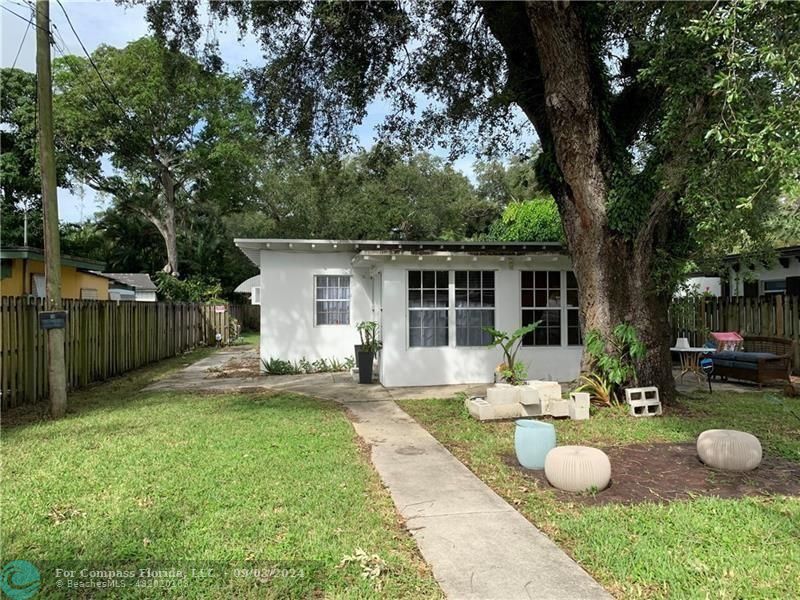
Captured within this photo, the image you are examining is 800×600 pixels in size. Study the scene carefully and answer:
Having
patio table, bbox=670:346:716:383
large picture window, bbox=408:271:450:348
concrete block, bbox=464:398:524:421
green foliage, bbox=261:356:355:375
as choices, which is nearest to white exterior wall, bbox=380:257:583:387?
large picture window, bbox=408:271:450:348

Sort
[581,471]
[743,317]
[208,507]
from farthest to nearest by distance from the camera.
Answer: [743,317] < [581,471] < [208,507]

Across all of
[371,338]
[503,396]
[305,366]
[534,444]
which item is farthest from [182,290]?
[534,444]

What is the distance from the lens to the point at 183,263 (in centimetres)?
3347

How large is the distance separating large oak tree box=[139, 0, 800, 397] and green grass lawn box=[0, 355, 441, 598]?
438 cm

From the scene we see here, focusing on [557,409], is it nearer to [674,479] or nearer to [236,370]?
[674,479]

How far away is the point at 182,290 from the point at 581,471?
25.0m

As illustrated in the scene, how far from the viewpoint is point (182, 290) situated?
86.3 feet

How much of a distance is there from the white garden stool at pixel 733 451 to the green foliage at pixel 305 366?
9.36m

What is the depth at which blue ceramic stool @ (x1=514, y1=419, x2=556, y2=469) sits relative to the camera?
17.2 feet

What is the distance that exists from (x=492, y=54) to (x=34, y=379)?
34.1ft

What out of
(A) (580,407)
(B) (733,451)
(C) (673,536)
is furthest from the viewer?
(A) (580,407)

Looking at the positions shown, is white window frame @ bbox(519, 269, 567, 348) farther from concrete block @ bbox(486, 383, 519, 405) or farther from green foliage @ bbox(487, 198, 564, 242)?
green foliage @ bbox(487, 198, 564, 242)

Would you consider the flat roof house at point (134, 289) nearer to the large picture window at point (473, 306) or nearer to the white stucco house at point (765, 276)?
the large picture window at point (473, 306)

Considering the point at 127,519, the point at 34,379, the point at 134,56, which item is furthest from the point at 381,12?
the point at 134,56
